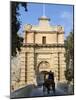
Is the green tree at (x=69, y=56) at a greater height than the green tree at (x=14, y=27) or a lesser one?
lesser

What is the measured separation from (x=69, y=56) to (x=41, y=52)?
0.40 meters

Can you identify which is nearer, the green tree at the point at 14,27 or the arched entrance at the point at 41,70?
the green tree at the point at 14,27

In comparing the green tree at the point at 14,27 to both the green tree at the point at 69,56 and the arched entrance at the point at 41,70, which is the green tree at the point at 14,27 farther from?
the green tree at the point at 69,56

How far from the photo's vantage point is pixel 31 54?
4098 millimetres

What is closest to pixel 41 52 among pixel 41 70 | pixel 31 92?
pixel 41 70

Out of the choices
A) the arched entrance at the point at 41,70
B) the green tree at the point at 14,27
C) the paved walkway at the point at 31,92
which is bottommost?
the paved walkway at the point at 31,92

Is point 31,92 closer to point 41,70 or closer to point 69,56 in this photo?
point 41,70

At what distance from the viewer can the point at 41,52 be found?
13.5ft

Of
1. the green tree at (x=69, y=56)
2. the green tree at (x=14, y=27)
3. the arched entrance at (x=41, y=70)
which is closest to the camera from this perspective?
the green tree at (x=14, y=27)

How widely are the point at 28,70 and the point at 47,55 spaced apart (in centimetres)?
32

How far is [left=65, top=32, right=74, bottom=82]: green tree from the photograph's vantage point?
423 cm

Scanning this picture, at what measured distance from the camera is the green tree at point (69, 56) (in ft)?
13.9

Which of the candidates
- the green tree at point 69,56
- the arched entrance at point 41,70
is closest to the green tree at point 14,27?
the arched entrance at point 41,70
